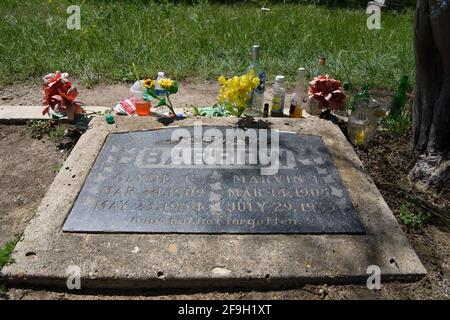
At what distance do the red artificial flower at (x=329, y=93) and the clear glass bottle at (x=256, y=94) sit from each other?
1.41 ft

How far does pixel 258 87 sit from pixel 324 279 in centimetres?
182

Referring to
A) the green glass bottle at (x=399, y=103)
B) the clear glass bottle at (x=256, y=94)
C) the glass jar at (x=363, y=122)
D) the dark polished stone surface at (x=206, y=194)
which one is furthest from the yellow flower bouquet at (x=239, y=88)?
the green glass bottle at (x=399, y=103)

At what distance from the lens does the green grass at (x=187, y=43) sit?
4531mm

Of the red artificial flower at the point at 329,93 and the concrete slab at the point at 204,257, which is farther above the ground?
the red artificial flower at the point at 329,93

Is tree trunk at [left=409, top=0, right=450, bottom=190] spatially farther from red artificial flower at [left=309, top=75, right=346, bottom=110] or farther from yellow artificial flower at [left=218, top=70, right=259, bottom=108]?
yellow artificial flower at [left=218, top=70, right=259, bottom=108]

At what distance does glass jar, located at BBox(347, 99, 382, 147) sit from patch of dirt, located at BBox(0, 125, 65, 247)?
2279 millimetres

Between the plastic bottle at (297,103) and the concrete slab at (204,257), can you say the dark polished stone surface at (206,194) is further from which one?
the plastic bottle at (297,103)

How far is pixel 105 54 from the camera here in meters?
4.81

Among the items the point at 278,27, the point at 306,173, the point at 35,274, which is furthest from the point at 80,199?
the point at 278,27

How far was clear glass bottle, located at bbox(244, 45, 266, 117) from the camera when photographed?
3324 mm

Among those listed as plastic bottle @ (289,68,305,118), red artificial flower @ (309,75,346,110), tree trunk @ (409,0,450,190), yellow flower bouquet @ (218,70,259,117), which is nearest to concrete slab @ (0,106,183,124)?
yellow flower bouquet @ (218,70,259,117)

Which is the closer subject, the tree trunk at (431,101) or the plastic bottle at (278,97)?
the tree trunk at (431,101)

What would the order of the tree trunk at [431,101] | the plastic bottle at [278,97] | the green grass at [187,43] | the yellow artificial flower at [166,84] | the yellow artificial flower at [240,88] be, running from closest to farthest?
the tree trunk at [431,101]
the yellow artificial flower at [240,88]
the yellow artificial flower at [166,84]
the plastic bottle at [278,97]
the green grass at [187,43]

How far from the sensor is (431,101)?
2838 millimetres
